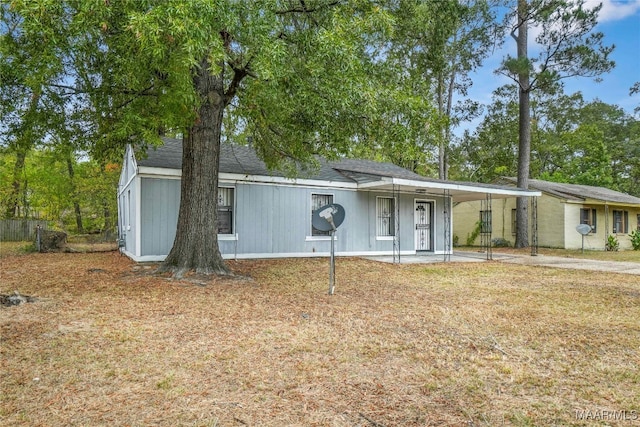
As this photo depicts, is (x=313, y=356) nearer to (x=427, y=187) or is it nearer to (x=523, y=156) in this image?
(x=427, y=187)

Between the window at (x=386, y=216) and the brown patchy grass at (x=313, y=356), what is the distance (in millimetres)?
6448

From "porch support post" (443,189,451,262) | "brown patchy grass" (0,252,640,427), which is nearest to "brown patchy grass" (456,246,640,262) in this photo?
"porch support post" (443,189,451,262)

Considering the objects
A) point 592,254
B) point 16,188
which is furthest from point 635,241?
point 16,188

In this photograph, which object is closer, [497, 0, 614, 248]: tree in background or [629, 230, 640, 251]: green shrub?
[497, 0, 614, 248]: tree in background

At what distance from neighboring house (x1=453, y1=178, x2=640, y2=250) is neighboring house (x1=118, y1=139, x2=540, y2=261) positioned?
6.58m

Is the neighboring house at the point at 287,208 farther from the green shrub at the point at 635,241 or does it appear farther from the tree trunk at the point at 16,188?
the green shrub at the point at 635,241

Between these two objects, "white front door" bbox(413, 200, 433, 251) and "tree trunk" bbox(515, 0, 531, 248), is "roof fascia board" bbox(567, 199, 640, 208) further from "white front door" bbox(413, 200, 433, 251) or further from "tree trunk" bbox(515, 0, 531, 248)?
A: "white front door" bbox(413, 200, 433, 251)

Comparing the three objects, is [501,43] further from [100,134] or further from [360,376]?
[360,376]

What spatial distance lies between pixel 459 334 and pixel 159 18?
4.92 metres

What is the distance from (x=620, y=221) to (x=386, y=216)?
14723 millimetres

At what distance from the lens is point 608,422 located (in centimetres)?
249

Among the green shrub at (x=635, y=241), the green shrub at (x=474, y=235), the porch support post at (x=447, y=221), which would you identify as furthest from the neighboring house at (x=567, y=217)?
the porch support post at (x=447, y=221)

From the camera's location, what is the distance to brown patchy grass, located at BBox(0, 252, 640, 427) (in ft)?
8.64

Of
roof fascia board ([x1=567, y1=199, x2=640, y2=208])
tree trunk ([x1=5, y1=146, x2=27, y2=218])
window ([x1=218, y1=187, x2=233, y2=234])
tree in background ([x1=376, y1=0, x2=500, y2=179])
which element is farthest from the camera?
tree trunk ([x1=5, y1=146, x2=27, y2=218])
